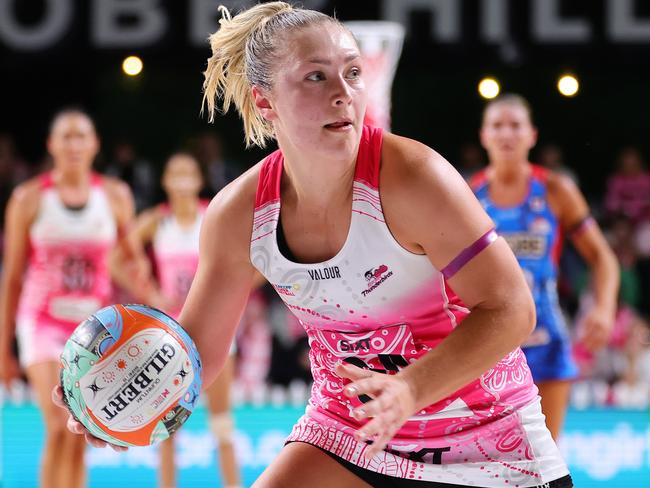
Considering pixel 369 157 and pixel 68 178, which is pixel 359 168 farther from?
pixel 68 178

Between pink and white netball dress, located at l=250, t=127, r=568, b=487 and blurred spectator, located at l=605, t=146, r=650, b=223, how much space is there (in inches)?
251

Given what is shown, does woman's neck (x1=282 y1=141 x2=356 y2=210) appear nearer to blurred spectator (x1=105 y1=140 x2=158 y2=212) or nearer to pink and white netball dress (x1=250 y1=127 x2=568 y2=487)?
pink and white netball dress (x1=250 y1=127 x2=568 y2=487)

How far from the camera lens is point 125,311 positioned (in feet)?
8.07

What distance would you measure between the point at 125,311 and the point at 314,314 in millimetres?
429

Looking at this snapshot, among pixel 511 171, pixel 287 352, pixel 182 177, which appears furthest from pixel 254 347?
pixel 511 171

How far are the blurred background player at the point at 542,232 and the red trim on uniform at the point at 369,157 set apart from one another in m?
2.23

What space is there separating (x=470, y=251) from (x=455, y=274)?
6 centimetres

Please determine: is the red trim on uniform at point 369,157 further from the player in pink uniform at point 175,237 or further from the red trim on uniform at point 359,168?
the player in pink uniform at point 175,237

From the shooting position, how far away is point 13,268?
5.17 metres

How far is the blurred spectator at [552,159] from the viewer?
844cm

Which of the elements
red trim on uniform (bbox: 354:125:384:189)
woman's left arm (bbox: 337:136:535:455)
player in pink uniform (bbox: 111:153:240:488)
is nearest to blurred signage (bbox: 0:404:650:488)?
player in pink uniform (bbox: 111:153:240:488)

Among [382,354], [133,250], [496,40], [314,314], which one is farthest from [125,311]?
[496,40]

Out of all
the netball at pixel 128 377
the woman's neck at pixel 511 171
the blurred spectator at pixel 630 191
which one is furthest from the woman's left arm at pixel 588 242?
the blurred spectator at pixel 630 191

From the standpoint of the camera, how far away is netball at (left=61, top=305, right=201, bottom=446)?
236 cm
